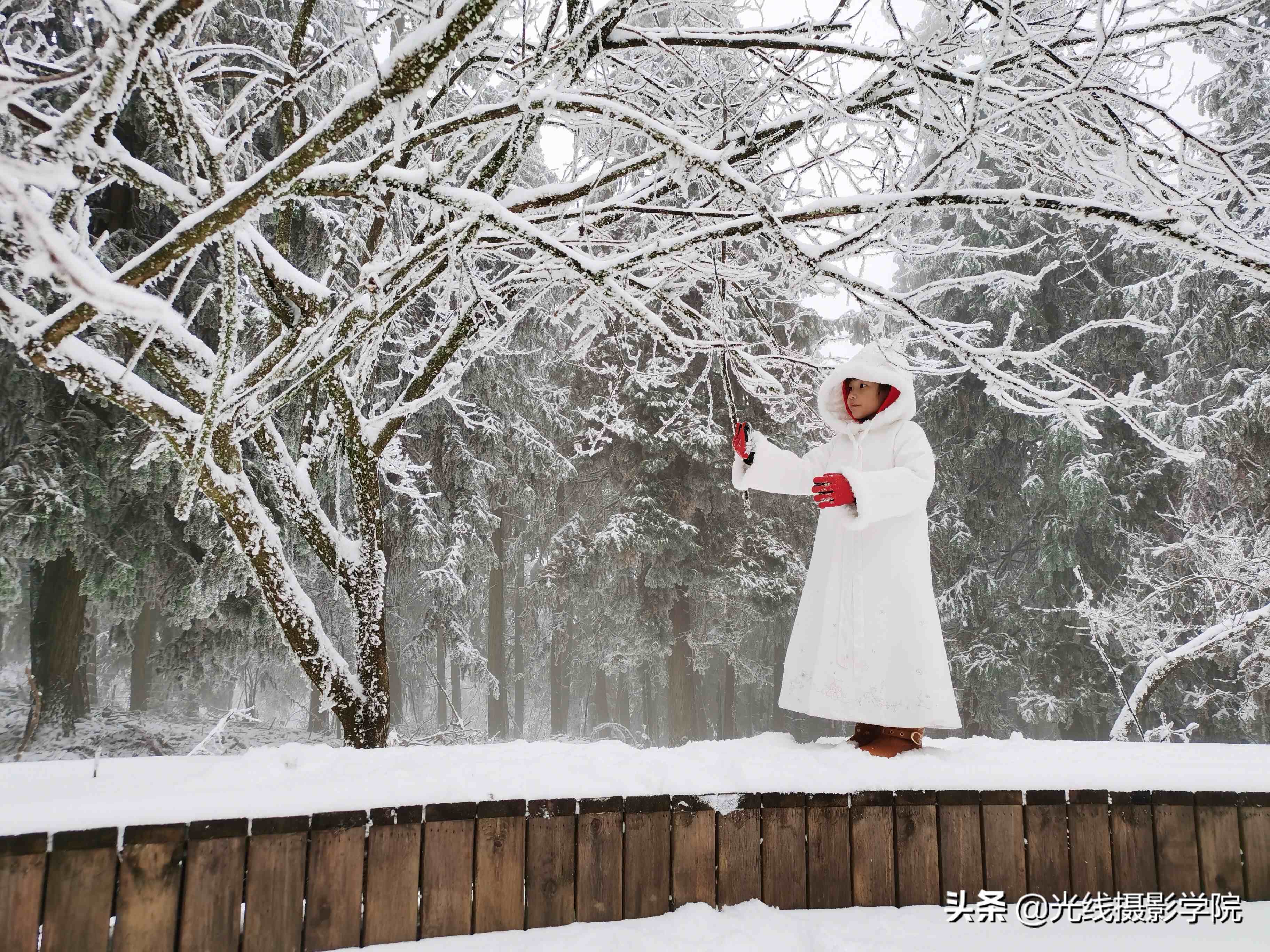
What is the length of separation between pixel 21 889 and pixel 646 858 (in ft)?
5.65

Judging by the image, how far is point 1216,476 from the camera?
11.2m

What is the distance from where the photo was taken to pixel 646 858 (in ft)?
7.63

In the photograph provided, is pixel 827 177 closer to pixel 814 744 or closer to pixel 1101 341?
pixel 814 744

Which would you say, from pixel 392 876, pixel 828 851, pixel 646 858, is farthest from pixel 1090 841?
pixel 392 876

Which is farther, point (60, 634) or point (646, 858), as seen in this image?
point (60, 634)

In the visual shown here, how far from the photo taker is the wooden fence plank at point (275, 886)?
6.68 ft

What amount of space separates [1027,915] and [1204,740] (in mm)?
15273

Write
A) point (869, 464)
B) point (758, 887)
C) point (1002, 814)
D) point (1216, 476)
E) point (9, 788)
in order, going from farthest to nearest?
point (1216, 476) → point (869, 464) → point (1002, 814) → point (758, 887) → point (9, 788)

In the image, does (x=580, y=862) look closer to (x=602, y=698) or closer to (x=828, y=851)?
(x=828, y=851)

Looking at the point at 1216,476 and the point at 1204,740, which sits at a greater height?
the point at 1216,476

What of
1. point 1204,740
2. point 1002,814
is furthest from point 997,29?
point 1204,740

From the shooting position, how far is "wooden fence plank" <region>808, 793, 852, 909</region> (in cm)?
244

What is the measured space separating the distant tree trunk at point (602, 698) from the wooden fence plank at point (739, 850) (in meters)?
21.6

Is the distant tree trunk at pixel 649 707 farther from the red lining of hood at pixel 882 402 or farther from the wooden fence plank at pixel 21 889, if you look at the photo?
the wooden fence plank at pixel 21 889
